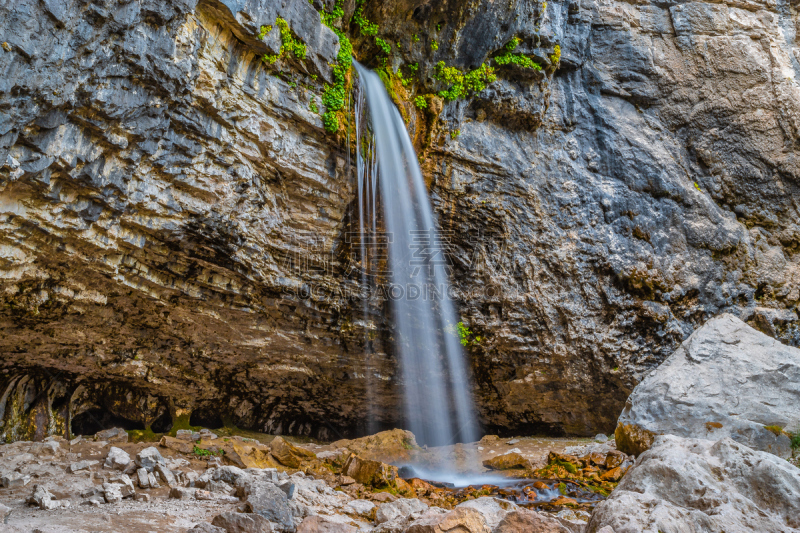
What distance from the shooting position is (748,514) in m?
2.81

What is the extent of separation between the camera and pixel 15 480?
4.68 meters

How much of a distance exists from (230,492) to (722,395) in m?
6.10

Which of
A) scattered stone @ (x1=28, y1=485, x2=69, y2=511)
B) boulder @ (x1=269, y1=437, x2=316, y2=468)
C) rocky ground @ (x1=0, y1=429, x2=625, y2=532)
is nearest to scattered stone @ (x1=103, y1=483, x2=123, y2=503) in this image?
rocky ground @ (x1=0, y1=429, x2=625, y2=532)

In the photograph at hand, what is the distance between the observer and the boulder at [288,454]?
725 centimetres

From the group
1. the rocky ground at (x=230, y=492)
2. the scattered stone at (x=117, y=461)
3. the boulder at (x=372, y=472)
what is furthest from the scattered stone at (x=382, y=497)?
the scattered stone at (x=117, y=461)

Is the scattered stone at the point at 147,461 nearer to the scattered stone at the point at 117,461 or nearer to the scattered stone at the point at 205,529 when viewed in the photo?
the scattered stone at the point at 117,461

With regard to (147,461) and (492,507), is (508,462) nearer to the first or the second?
(492,507)

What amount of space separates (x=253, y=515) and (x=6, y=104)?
4.83 metres

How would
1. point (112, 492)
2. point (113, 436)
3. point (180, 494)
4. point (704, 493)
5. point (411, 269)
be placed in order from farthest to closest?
point (411, 269) < point (113, 436) < point (180, 494) < point (112, 492) < point (704, 493)

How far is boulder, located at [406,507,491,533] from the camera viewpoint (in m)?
3.12

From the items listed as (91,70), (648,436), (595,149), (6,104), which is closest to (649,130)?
(595,149)

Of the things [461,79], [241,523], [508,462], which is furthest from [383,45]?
[241,523]

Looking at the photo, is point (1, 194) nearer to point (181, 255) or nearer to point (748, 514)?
point (181, 255)

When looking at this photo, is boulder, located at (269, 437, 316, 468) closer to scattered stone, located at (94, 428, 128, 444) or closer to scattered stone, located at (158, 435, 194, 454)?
scattered stone, located at (158, 435, 194, 454)
